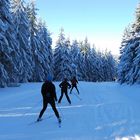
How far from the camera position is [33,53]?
53.3 metres

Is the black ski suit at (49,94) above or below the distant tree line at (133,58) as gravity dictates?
below

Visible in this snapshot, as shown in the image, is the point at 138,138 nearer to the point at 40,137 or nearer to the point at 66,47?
the point at 40,137

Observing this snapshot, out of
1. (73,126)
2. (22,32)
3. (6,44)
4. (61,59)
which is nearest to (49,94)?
(73,126)

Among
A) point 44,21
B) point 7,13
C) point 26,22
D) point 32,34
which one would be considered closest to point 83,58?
point 44,21

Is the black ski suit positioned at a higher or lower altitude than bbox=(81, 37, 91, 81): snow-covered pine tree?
lower

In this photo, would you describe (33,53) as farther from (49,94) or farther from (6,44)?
(49,94)

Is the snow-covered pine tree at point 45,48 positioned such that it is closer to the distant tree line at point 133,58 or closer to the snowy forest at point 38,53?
the snowy forest at point 38,53

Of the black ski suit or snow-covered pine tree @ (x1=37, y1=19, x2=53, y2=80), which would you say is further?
snow-covered pine tree @ (x1=37, y1=19, x2=53, y2=80)

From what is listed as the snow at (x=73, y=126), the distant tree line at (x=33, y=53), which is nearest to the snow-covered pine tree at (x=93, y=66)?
the distant tree line at (x=33, y=53)

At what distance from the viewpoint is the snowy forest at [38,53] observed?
3020 centimetres

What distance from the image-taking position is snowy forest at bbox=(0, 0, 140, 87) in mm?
30202

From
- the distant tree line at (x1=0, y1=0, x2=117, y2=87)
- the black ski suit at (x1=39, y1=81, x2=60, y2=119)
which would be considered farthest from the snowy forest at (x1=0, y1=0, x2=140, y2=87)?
the black ski suit at (x1=39, y1=81, x2=60, y2=119)

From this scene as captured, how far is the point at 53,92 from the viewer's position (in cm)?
1203

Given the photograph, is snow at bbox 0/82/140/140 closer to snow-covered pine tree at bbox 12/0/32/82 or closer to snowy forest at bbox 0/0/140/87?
snowy forest at bbox 0/0/140/87
